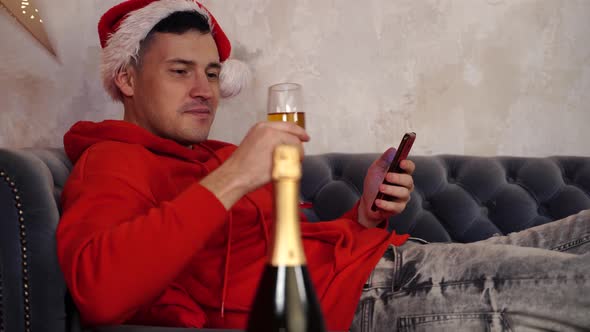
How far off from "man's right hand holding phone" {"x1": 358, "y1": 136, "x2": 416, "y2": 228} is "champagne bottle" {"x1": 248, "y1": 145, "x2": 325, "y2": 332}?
0.82m

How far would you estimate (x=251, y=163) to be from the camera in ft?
2.78

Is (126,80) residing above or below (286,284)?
above

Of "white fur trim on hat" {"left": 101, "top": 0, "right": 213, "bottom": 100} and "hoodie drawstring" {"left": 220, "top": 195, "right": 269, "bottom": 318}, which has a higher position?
"white fur trim on hat" {"left": 101, "top": 0, "right": 213, "bottom": 100}

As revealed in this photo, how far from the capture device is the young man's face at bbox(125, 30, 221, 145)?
131 cm

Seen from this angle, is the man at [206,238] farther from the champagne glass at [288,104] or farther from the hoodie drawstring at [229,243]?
the champagne glass at [288,104]

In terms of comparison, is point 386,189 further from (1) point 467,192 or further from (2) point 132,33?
(2) point 132,33

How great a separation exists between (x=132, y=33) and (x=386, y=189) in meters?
0.72

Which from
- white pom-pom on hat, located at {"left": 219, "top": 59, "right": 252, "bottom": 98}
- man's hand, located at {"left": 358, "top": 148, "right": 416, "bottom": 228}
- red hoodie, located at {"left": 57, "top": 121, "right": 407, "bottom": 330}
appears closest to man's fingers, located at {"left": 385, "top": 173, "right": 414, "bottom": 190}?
man's hand, located at {"left": 358, "top": 148, "right": 416, "bottom": 228}

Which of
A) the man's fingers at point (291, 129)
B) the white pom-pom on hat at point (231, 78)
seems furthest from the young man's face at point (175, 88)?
the man's fingers at point (291, 129)

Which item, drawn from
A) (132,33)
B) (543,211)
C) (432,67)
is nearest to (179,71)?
(132,33)

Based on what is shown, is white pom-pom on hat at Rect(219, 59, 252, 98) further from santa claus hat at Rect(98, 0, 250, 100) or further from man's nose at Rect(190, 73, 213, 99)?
man's nose at Rect(190, 73, 213, 99)

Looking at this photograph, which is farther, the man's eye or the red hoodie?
the man's eye

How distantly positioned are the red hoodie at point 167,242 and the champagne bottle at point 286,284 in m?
0.36

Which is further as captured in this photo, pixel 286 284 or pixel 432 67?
pixel 432 67
